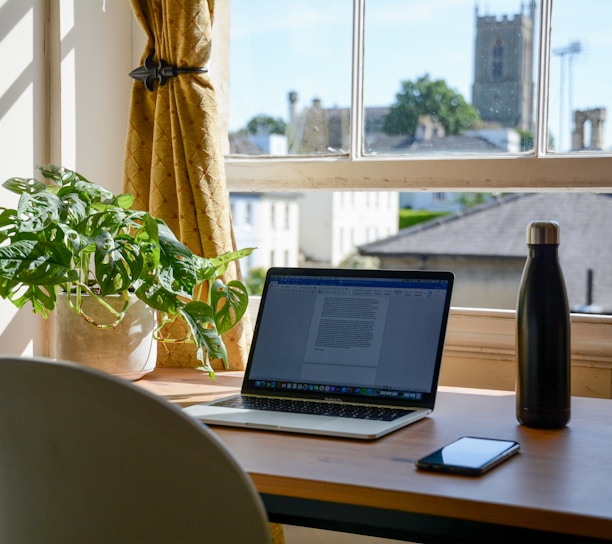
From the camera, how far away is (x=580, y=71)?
5.67 feet

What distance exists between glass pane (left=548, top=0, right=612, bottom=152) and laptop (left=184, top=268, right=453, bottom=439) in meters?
0.55

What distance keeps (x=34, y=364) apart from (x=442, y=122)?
130 centimetres

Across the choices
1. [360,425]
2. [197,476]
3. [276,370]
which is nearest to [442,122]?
[276,370]

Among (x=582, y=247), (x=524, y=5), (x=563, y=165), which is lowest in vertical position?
(x=582, y=247)

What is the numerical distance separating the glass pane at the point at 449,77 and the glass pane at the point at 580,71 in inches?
1.9

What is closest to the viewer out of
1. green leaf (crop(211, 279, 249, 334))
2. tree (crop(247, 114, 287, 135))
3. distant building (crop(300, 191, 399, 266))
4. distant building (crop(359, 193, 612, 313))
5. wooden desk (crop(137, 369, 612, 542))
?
wooden desk (crop(137, 369, 612, 542))

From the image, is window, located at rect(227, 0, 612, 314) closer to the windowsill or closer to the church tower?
the church tower

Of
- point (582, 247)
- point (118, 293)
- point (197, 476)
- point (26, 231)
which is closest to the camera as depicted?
point (197, 476)

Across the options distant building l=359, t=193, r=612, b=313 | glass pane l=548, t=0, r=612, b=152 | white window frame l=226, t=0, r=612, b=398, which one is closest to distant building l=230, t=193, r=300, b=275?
white window frame l=226, t=0, r=612, b=398

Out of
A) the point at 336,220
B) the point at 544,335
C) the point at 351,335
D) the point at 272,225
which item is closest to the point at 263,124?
the point at 351,335

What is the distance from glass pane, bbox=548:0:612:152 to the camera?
171 centimetres

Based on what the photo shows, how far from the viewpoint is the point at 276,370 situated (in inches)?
56.1

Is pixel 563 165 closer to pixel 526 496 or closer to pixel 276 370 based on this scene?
pixel 276 370

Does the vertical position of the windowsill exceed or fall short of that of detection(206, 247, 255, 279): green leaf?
it falls short
